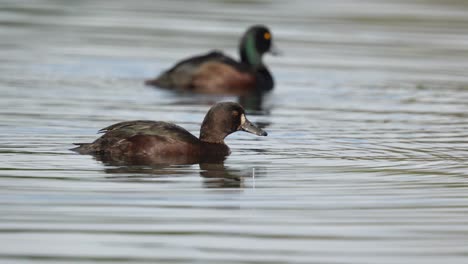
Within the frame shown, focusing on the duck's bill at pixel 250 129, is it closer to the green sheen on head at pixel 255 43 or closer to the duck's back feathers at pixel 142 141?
the duck's back feathers at pixel 142 141

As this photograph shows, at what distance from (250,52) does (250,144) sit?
758 cm

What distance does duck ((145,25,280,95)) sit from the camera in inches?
773

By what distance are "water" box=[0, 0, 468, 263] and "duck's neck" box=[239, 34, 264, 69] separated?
410 millimetres

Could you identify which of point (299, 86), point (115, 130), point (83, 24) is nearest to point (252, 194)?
point (115, 130)

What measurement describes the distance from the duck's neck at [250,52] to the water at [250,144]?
1.35 feet

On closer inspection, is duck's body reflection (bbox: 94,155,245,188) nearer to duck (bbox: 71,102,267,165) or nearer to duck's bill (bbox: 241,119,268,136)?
duck (bbox: 71,102,267,165)

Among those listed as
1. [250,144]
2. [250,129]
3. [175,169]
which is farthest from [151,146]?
[250,144]

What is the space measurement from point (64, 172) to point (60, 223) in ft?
7.49

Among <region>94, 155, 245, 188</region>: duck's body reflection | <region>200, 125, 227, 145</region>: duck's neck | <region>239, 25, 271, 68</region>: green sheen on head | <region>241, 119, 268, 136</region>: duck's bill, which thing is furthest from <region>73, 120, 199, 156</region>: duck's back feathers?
<region>239, 25, 271, 68</region>: green sheen on head

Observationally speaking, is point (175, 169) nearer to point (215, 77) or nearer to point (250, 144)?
point (250, 144)

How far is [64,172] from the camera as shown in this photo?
11398 mm

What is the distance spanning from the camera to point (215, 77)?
798 inches

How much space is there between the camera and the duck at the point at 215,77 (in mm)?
19625

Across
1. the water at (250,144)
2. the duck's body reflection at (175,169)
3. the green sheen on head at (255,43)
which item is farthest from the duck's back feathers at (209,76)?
the duck's body reflection at (175,169)
